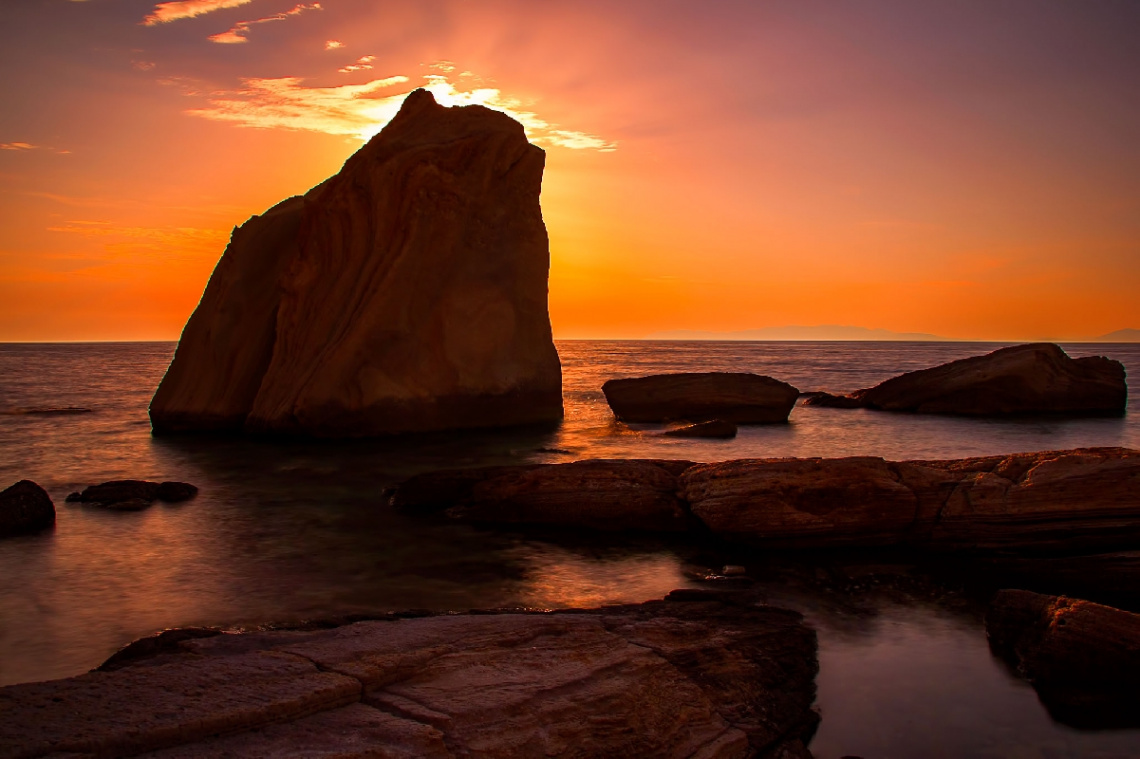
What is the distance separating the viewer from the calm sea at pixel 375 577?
5.54 m

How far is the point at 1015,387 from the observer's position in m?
26.2

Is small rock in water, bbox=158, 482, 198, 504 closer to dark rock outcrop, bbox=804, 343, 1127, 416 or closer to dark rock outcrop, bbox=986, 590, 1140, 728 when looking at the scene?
dark rock outcrop, bbox=986, 590, 1140, 728

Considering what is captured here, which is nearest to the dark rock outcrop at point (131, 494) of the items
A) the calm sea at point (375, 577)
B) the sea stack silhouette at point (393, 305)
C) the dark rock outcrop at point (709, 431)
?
the calm sea at point (375, 577)

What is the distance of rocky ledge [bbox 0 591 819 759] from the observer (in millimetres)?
3773

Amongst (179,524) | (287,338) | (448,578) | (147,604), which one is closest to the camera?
(147,604)

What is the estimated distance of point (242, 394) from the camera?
20.8m

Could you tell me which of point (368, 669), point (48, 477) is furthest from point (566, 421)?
point (368, 669)

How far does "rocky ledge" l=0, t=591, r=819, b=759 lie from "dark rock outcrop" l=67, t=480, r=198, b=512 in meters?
7.42

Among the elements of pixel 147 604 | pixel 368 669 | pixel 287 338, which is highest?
pixel 287 338

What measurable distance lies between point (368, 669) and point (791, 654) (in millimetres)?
3165

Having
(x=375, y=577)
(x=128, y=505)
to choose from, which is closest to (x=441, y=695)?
(x=375, y=577)

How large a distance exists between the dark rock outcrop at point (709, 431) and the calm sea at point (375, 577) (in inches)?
83.2

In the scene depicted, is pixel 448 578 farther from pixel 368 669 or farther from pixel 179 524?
pixel 179 524

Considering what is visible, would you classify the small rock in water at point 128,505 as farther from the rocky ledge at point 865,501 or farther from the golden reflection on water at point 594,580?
the golden reflection on water at point 594,580
